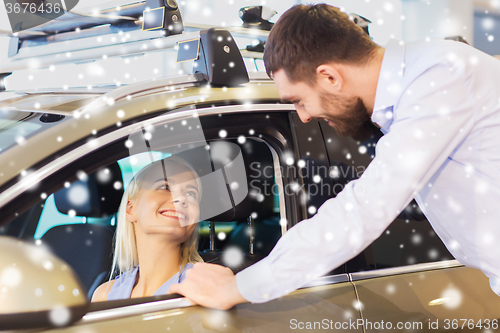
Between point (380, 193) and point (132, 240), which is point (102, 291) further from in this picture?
point (380, 193)

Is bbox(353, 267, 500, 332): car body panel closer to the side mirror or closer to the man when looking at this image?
the man

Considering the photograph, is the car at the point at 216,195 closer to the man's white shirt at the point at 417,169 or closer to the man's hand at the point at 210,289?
the man's hand at the point at 210,289

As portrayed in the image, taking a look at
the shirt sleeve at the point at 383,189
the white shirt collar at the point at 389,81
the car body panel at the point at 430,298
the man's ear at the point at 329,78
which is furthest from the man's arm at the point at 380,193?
the car body panel at the point at 430,298

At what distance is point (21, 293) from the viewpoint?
0.91 meters

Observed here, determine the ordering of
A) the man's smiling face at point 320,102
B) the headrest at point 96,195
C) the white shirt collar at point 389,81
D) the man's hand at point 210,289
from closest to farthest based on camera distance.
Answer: the man's hand at point 210,289 → the white shirt collar at point 389,81 → the man's smiling face at point 320,102 → the headrest at point 96,195

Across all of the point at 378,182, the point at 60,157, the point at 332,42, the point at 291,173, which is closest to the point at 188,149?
the point at 291,173

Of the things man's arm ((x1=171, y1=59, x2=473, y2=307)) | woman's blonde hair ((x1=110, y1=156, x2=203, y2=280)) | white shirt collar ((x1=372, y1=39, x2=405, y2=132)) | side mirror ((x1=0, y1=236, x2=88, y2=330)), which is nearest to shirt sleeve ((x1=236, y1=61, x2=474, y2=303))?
man's arm ((x1=171, y1=59, x2=473, y2=307))

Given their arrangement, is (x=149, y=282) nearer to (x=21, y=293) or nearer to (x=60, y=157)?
(x=60, y=157)

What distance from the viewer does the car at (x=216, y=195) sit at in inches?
45.4

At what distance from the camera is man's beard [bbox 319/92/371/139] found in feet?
4.94

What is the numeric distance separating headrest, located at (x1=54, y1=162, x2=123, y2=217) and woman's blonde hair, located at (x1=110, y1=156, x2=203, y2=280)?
154 mm

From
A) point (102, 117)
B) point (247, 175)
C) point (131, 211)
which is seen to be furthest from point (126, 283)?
point (102, 117)

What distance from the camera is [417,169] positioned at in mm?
1197

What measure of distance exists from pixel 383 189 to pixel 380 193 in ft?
0.04
